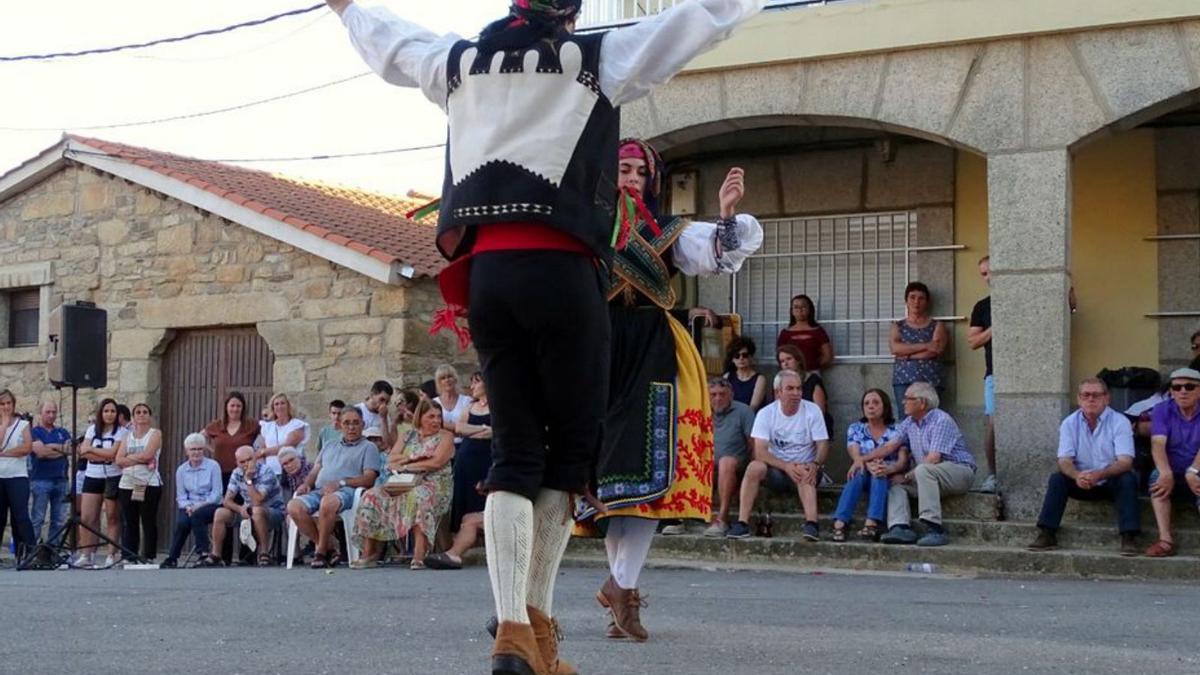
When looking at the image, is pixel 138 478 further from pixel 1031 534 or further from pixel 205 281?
pixel 1031 534

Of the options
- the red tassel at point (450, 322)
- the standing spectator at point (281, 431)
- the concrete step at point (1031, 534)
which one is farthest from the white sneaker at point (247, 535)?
the red tassel at point (450, 322)

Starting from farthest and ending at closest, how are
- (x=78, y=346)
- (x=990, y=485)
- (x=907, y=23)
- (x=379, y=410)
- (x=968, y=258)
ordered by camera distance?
1. (x=78, y=346)
2. (x=379, y=410)
3. (x=968, y=258)
4. (x=907, y=23)
5. (x=990, y=485)

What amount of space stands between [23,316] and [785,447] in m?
11.7

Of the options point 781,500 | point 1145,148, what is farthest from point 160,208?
point 1145,148

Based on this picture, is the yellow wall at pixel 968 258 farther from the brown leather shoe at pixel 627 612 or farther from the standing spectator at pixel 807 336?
the brown leather shoe at pixel 627 612

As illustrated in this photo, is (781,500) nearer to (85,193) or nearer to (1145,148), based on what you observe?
(1145,148)

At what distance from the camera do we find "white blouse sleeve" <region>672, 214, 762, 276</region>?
5562 mm

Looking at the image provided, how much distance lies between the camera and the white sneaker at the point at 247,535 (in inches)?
532

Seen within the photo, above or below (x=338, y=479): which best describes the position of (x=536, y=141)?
above

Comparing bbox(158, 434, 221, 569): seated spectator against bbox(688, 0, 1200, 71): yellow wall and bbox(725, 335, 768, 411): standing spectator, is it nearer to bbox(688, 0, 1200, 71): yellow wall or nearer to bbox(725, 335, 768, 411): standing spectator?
bbox(725, 335, 768, 411): standing spectator

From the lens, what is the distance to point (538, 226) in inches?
161

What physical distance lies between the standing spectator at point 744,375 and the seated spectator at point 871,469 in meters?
1.30

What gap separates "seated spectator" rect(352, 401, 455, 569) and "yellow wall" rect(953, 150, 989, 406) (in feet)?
14.3

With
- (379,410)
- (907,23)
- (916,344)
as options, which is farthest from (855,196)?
(379,410)
